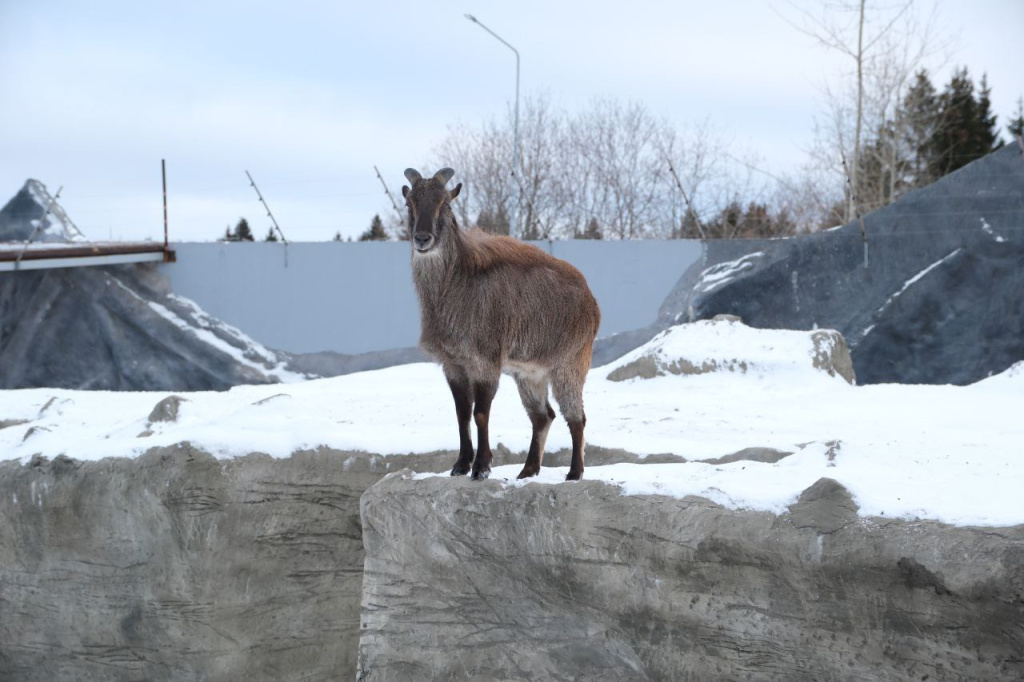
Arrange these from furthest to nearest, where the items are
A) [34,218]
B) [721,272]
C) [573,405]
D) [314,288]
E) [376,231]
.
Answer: [376,231]
[34,218]
[314,288]
[721,272]
[573,405]

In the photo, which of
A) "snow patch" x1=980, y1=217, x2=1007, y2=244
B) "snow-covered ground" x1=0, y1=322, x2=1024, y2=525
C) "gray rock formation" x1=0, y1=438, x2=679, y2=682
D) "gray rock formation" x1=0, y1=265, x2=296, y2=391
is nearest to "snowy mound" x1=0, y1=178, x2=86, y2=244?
"gray rock formation" x1=0, y1=265, x2=296, y2=391

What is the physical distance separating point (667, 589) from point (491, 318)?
1710 millimetres

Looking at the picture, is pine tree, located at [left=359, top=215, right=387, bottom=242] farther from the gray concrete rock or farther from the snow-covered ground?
the gray concrete rock

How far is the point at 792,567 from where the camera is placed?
4898 millimetres

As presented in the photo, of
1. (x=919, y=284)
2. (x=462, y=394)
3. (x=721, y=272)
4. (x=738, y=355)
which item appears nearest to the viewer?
(x=462, y=394)

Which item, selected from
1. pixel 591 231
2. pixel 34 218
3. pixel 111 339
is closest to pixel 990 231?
pixel 591 231

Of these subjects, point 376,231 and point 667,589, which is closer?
point 667,589

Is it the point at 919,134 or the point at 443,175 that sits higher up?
the point at 919,134

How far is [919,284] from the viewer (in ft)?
51.1

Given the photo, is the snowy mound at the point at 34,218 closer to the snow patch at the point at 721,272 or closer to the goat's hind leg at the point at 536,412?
the snow patch at the point at 721,272

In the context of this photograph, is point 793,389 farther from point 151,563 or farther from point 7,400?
point 7,400

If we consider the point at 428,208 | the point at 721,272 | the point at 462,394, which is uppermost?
the point at 721,272

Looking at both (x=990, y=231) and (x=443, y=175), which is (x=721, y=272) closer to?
(x=990, y=231)

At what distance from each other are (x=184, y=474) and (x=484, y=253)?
3.14m
